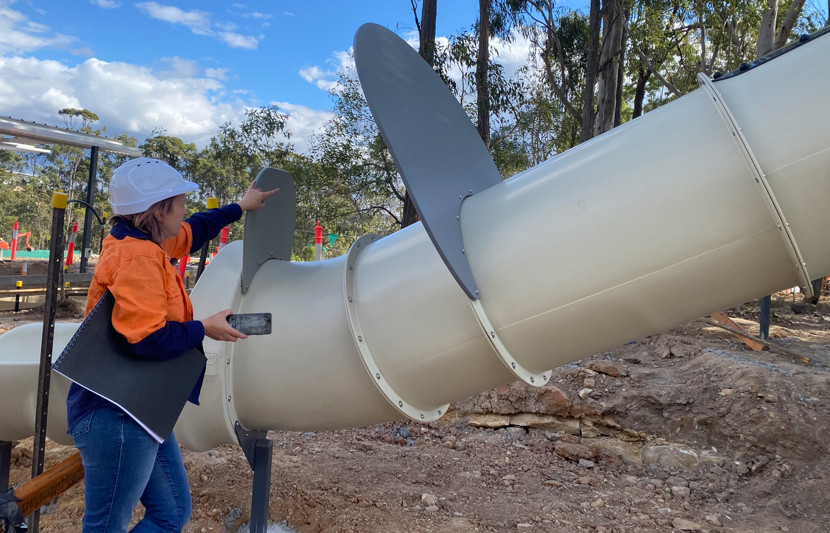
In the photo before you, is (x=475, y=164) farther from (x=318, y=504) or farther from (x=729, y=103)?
(x=318, y=504)

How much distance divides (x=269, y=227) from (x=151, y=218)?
28.9 inches

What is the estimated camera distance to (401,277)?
76.6 inches

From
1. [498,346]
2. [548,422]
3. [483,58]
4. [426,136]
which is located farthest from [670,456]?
[483,58]

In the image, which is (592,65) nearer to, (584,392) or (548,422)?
(584,392)

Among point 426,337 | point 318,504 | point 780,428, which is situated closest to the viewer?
point 426,337

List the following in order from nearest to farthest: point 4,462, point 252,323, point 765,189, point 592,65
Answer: point 765,189 → point 252,323 → point 4,462 → point 592,65

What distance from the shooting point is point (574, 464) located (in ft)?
12.2

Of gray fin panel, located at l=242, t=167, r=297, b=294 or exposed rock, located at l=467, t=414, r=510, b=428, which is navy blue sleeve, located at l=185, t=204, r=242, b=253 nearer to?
gray fin panel, located at l=242, t=167, r=297, b=294

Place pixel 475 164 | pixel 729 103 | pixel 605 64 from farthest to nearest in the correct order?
pixel 605 64, pixel 475 164, pixel 729 103

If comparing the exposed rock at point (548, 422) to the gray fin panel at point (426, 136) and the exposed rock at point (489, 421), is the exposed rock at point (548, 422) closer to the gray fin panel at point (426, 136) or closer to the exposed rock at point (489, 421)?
the exposed rock at point (489, 421)

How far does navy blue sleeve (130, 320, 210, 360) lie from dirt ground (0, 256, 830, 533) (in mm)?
1531

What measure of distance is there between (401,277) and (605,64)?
1074 cm

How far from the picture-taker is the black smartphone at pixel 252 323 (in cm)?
178

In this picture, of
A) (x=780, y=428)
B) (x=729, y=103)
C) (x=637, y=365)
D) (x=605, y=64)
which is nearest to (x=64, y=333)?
(x=729, y=103)
